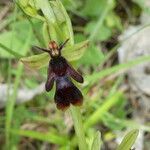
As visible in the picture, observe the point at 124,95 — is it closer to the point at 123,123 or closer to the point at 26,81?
the point at 123,123

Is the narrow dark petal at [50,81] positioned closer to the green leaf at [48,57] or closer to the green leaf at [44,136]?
the green leaf at [48,57]

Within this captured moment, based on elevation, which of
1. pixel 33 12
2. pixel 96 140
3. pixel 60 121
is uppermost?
pixel 33 12

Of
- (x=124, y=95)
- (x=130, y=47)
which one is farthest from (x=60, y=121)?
(x=130, y=47)

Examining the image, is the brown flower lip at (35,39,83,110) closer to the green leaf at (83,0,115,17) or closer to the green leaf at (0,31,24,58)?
the green leaf at (0,31,24,58)

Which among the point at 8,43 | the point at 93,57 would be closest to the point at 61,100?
the point at 93,57

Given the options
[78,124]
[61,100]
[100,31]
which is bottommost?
[100,31]

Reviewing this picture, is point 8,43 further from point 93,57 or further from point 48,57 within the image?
point 48,57

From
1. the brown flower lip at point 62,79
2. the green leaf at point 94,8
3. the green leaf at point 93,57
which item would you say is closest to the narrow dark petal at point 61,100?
the brown flower lip at point 62,79
